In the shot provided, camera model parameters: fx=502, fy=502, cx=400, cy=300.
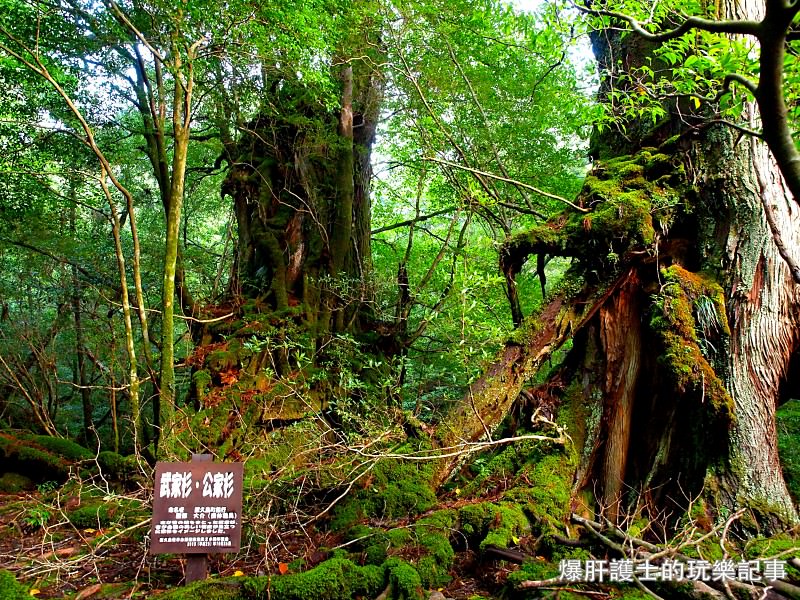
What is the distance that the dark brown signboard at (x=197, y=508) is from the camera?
130 inches

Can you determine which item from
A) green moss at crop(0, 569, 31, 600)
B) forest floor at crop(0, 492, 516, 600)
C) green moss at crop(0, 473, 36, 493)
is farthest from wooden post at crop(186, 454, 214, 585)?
green moss at crop(0, 473, 36, 493)

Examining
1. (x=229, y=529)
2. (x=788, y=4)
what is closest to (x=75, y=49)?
(x=229, y=529)

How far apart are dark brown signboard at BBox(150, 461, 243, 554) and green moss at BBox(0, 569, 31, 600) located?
743 mm

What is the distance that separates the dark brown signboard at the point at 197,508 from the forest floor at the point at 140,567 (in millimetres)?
366

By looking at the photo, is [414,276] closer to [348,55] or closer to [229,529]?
[348,55]

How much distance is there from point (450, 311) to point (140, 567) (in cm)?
419

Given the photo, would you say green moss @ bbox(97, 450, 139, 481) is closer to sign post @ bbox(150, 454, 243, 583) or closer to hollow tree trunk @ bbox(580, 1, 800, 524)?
sign post @ bbox(150, 454, 243, 583)

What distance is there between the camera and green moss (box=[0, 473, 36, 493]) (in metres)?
6.70

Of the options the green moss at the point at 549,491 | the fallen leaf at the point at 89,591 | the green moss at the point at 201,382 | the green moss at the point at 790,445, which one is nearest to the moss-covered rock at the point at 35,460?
the green moss at the point at 201,382

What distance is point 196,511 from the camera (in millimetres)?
3348

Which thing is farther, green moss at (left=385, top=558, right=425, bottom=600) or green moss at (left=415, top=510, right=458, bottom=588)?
green moss at (left=415, top=510, right=458, bottom=588)

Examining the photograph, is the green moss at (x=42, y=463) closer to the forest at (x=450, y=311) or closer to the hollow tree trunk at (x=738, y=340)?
the forest at (x=450, y=311)

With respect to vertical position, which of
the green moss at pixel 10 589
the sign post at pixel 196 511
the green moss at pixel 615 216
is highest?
the green moss at pixel 615 216

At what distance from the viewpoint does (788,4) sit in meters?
1.88
